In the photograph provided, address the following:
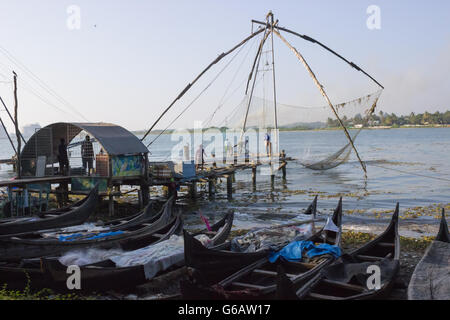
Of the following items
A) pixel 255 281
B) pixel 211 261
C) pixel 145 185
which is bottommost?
pixel 255 281

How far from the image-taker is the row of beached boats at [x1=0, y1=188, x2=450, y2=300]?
779 cm

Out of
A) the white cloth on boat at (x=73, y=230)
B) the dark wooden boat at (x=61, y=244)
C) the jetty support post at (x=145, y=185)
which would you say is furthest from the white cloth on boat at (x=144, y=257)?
the jetty support post at (x=145, y=185)

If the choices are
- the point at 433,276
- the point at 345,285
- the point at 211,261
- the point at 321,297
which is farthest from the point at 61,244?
the point at 433,276

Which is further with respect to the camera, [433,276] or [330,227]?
[330,227]

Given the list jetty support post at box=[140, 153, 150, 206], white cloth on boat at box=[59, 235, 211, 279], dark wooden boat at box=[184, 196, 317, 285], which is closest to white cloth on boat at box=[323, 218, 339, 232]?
dark wooden boat at box=[184, 196, 317, 285]

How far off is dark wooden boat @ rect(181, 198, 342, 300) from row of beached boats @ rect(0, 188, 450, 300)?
0.06ft

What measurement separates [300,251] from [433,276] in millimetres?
2779

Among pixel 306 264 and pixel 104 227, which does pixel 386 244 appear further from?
pixel 104 227

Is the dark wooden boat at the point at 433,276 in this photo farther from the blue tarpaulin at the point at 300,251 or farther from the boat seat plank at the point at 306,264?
the boat seat plank at the point at 306,264

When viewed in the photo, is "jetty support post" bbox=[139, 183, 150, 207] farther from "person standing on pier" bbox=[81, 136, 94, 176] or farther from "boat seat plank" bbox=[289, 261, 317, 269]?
"boat seat plank" bbox=[289, 261, 317, 269]

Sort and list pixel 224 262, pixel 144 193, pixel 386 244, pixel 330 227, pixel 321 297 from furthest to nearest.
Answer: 1. pixel 144 193
2. pixel 330 227
3. pixel 386 244
4. pixel 224 262
5. pixel 321 297

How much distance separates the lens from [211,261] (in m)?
8.58

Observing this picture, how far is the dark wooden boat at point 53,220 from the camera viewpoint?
1243 cm
